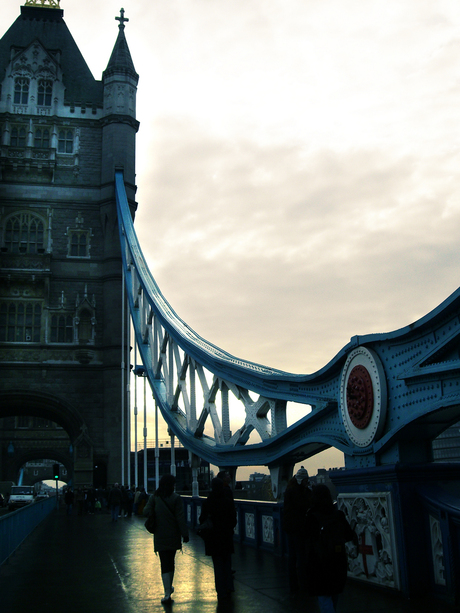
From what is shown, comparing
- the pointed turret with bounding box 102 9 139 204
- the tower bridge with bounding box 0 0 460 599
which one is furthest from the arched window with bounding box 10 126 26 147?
the pointed turret with bounding box 102 9 139 204

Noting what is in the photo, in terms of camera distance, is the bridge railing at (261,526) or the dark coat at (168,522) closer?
the dark coat at (168,522)

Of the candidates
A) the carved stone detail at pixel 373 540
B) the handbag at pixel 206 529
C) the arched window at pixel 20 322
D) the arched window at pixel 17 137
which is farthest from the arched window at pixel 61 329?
the carved stone detail at pixel 373 540

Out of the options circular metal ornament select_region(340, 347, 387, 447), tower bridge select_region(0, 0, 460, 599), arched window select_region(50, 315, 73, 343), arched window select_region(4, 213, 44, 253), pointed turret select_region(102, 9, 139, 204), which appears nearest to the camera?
circular metal ornament select_region(340, 347, 387, 447)

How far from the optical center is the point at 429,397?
21.0ft

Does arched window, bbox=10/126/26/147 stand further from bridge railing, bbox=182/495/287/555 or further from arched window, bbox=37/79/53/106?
bridge railing, bbox=182/495/287/555

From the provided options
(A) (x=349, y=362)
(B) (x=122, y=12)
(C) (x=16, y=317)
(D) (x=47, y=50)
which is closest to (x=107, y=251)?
(C) (x=16, y=317)

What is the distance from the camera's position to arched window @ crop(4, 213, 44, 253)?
31.5 metres

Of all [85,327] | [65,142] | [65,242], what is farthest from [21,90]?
[85,327]

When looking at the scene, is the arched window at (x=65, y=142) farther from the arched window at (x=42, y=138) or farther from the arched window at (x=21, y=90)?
the arched window at (x=21, y=90)

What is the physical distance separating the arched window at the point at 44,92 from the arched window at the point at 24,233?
6342 millimetres

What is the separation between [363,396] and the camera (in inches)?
291

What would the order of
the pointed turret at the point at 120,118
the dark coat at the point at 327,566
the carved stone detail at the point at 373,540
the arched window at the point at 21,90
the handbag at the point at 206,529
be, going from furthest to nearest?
the arched window at the point at 21,90
the pointed turret at the point at 120,118
the handbag at the point at 206,529
the carved stone detail at the point at 373,540
the dark coat at the point at 327,566

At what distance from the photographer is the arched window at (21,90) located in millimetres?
33750

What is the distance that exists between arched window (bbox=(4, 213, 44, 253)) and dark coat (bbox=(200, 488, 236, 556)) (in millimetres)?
26466
